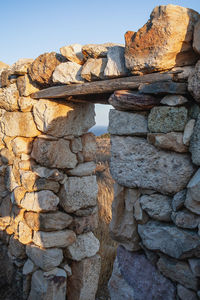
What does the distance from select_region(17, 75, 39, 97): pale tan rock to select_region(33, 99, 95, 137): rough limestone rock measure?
6.2 inches

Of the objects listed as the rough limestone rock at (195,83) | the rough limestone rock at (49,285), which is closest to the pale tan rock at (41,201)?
the rough limestone rock at (49,285)

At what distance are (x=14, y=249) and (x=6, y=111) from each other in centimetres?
153

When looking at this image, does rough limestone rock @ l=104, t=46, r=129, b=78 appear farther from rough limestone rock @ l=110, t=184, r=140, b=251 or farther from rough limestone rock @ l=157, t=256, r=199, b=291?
rough limestone rock @ l=157, t=256, r=199, b=291

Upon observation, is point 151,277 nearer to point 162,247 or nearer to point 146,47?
point 162,247

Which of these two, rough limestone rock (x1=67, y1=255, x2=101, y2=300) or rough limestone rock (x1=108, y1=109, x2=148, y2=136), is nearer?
rough limestone rock (x1=108, y1=109, x2=148, y2=136)

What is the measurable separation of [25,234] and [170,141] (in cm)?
203

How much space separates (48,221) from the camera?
269cm

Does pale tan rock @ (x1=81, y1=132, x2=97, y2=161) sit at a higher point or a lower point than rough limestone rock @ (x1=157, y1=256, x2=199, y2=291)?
higher

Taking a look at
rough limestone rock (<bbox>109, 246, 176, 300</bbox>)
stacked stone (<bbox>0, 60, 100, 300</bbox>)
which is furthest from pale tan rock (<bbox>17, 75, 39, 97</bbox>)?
rough limestone rock (<bbox>109, 246, 176, 300</bbox>)

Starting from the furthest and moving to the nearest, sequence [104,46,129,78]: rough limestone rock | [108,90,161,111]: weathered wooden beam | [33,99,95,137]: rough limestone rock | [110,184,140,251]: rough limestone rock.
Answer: [33,99,95,137]: rough limestone rock, [104,46,129,78]: rough limestone rock, [110,184,140,251]: rough limestone rock, [108,90,161,111]: weathered wooden beam

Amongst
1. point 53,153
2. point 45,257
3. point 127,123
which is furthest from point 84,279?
point 127,123

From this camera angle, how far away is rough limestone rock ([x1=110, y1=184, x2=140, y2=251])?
1.64 metres

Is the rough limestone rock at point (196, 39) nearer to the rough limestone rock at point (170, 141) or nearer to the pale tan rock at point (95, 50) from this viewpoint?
the rough limestone rock at point (170, 141)

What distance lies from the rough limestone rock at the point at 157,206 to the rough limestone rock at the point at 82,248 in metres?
1.55
